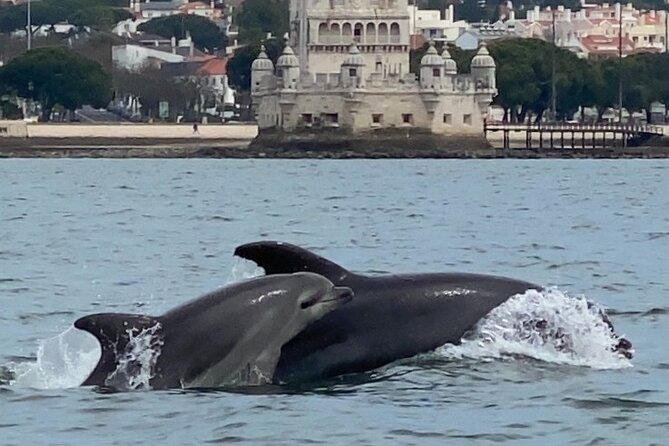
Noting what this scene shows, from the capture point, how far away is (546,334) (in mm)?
17484

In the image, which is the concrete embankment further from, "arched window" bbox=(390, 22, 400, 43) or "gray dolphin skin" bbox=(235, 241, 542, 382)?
"gray dolphin skin" bbox=(235, 241, 542, 382)

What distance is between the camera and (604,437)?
1514cm

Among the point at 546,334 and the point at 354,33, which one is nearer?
the point at 546,334

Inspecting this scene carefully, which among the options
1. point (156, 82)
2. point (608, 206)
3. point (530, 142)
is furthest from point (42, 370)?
point (156, 82)

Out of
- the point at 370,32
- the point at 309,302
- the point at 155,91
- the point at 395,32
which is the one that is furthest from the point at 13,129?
the point at 309,302

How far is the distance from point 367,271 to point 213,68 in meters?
139

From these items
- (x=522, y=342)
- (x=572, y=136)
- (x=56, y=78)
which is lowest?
(x=572, y=136)

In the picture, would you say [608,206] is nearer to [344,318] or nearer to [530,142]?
[344,318]

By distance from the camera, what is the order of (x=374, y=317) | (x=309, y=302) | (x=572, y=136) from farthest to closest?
1. (x=572, y=136)
2. (x=374, y=317)
3. (x=309, y=302)

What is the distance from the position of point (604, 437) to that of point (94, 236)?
2167cm

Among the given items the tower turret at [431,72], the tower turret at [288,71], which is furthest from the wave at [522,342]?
the tower turret at [431,72]

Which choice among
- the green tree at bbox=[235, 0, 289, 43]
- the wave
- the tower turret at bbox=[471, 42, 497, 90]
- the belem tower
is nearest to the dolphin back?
the wave

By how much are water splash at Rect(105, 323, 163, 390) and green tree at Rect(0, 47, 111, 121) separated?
108363 mm

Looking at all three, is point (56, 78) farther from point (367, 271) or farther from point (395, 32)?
point (367, 271)
